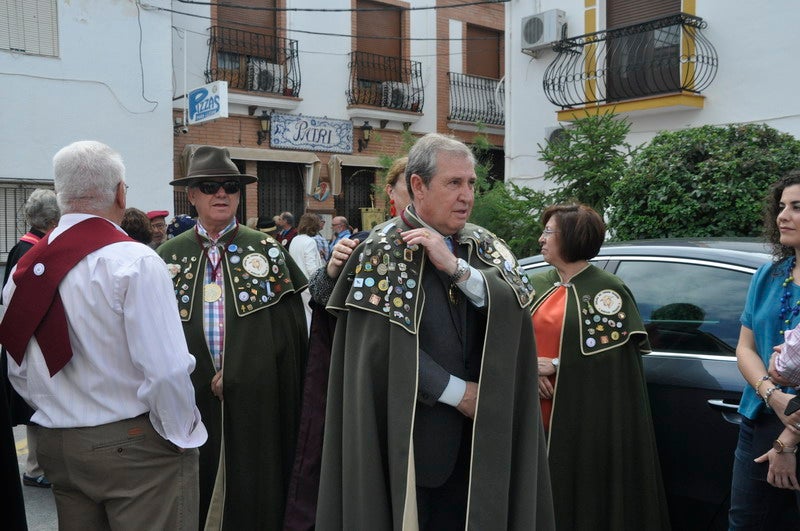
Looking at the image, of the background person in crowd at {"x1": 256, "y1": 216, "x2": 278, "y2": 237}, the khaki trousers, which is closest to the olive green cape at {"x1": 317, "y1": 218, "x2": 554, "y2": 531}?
the khaki trousers

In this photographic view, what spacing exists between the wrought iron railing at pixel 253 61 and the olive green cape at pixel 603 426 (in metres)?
13.7

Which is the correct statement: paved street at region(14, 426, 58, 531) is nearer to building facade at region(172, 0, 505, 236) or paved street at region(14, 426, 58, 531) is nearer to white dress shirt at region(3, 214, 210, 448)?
white dress shirt at region(3, 214, 210, 448)

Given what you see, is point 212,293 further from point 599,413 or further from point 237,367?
point 599,413

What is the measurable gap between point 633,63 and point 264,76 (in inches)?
317

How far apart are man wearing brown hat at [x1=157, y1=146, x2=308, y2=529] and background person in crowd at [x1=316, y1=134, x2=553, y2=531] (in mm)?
1183

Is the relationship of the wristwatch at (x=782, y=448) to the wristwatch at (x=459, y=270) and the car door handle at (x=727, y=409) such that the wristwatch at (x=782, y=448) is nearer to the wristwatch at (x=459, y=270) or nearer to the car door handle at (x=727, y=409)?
the car door handle at (x=727, y=409)

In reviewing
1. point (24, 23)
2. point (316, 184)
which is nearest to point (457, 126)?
point (316, 184)

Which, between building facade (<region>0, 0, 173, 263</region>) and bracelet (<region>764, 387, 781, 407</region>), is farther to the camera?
building facade (<region>0, 0, 173, 263</region>)

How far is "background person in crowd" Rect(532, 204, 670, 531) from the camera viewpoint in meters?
3.76

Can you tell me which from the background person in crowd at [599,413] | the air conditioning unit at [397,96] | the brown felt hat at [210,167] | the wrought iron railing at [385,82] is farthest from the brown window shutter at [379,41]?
the background person in crowd at [599,413]

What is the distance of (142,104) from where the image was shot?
49.1 ft

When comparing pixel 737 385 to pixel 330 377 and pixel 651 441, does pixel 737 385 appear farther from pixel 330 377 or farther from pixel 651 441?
pixel 330 377

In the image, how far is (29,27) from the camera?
13.7 metres

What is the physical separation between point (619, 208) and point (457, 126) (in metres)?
12.4
